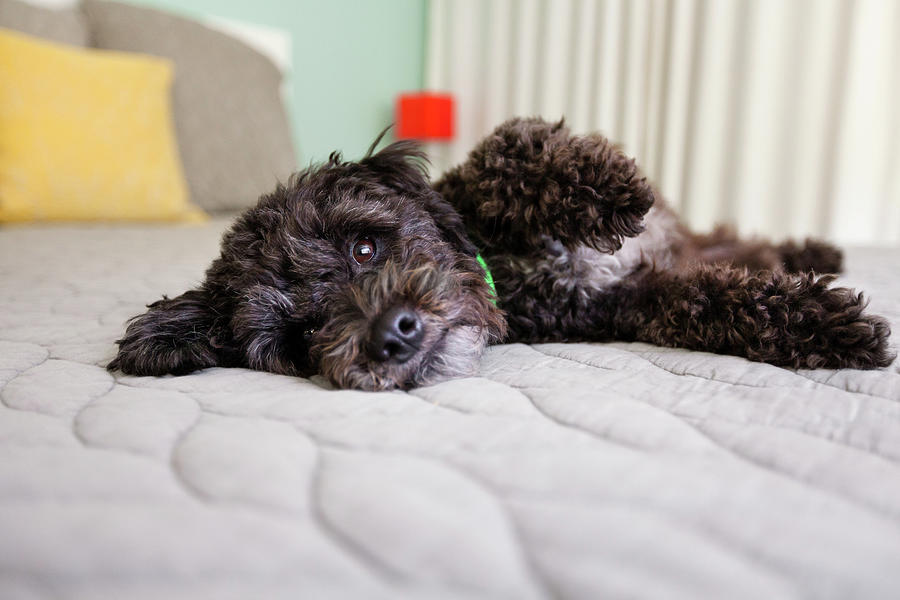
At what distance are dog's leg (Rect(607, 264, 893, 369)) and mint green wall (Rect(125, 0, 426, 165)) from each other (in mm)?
3939

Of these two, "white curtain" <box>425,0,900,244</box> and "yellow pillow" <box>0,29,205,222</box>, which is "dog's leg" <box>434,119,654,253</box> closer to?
"yellow pillow" <box>0,29,205,222</box>

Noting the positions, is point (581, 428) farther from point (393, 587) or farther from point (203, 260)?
point (203, 260)

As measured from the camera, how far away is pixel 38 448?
731 millimetres

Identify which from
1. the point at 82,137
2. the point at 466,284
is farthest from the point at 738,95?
the point at 82,137

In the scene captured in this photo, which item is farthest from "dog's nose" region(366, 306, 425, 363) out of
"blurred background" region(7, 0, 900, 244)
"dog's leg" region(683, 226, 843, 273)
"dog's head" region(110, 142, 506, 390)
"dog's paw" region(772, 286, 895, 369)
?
"blurred background" region(7, 0, 900, 244)

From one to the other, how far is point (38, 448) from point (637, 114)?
4.80 m

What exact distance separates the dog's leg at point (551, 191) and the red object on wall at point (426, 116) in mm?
4037

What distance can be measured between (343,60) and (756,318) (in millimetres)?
4892

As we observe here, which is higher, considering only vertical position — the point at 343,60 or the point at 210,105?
the point at 343,60

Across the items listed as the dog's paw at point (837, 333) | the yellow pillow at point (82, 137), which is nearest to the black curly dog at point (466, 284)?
the dog's paw at point (837, 333)

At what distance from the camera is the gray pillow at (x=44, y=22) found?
300cm

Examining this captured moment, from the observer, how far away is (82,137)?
2736mm

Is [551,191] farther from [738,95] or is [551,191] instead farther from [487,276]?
[738,95]

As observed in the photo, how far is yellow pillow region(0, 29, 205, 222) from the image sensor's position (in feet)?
8.60
